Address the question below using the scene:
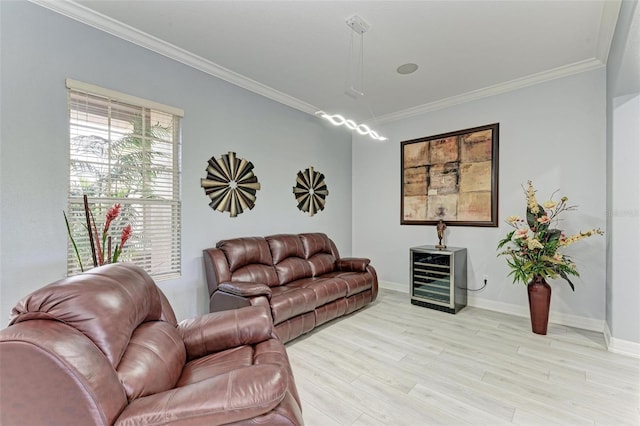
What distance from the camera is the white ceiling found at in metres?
2.28

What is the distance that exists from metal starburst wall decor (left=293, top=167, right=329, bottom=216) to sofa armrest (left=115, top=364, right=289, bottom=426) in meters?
3.31

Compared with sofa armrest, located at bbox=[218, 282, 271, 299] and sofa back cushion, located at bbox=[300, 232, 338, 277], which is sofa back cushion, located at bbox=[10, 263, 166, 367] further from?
sofa back cushion, located at bbox=[300, 232, 338, 277]

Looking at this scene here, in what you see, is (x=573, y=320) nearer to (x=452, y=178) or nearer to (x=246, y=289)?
(x=452, y=178)

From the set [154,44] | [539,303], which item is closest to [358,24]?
[154,44]

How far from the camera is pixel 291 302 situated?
275 centimetres

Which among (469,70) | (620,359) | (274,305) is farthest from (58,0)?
(620,359)

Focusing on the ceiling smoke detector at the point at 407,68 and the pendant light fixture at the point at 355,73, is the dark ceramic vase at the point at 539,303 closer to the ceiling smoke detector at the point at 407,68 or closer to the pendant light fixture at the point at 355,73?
the pendant light fixture at the point at 355,73

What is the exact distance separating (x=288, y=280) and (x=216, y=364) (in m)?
1.91

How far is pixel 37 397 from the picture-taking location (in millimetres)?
897

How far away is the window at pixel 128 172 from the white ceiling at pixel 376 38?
676mm

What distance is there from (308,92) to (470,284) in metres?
3.42

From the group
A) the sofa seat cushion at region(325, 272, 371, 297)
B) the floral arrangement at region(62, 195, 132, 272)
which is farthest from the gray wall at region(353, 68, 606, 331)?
the floral arrangement at region(62, 195, 132, 272)

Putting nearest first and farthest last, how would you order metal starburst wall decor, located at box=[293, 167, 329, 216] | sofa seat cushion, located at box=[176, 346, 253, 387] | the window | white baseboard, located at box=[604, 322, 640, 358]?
sofa seat cushion, located at box=[176, 346, 253, 387] < the window < white baseboard, located at box=[604, 322, 640, 358] < metal starburst wall decor, located at box=[293, 167, 329, 216]

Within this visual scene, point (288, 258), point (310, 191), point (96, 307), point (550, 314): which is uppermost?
point (310, 191)
